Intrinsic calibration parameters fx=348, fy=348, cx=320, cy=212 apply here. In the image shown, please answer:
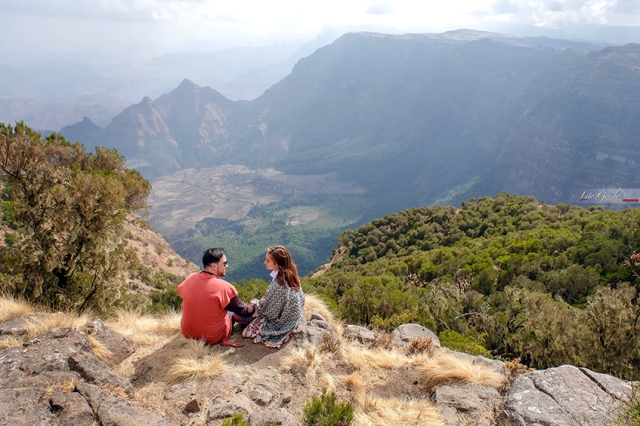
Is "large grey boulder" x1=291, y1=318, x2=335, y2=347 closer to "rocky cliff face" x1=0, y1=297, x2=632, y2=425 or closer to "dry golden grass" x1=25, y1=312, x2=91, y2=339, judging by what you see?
"rocky cliff face" x1=0, y1=297, x2=632, y2=425

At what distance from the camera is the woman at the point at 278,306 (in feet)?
24.9

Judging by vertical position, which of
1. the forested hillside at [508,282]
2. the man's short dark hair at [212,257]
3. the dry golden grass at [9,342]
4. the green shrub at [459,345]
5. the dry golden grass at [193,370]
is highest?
the man's short dark hair at [212,257]

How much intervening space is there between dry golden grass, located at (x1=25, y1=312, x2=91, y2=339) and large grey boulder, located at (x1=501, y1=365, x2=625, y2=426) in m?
8.20

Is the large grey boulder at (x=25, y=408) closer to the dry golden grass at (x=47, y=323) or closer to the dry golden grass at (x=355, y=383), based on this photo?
the dry golden grass at (x=47, y=323)

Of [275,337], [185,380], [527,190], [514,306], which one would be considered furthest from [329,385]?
[527,190]

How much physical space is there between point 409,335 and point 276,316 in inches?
180

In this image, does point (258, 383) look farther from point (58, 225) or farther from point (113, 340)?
point (58, 225)

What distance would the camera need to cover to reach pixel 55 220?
32.3 feet

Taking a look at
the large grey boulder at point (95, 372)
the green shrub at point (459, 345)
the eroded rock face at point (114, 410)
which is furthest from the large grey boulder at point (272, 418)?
the green shrub at point (459, 345)

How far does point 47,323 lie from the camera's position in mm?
6699

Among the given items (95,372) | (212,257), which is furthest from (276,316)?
(95,372)

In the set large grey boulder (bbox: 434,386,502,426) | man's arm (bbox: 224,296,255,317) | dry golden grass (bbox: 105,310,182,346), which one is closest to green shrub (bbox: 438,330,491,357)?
large grey boulder (bbox: 434,386,502,426)

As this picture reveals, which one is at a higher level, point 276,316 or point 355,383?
point 276,316

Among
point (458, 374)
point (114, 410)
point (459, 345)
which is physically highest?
point (114, 410)
